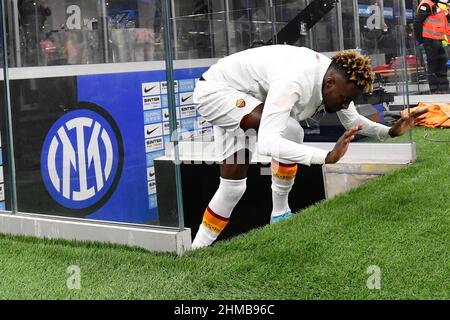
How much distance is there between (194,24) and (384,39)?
1.77 m

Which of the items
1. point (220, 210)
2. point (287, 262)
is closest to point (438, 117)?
point (220, 210)

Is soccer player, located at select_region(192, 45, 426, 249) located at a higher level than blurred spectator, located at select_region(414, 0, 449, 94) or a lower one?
lower

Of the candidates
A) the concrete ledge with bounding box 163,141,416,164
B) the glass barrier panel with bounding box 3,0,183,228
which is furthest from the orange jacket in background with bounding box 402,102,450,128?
the glass barrier panel with bounding box 3,0,183,228

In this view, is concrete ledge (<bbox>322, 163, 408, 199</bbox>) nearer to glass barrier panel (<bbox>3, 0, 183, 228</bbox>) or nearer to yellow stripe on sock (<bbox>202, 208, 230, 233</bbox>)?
yellow stripe on sock (<bbox>202, 208, 230, 233</bbox>)

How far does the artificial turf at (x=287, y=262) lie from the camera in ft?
10.3

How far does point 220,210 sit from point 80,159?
965 millimetres

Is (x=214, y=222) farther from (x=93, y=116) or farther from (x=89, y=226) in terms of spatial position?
(x=93, y=116)

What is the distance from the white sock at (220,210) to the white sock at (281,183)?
43cm

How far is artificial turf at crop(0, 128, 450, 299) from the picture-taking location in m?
3.14

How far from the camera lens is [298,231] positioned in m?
3.99

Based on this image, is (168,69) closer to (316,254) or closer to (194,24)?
(316,254)

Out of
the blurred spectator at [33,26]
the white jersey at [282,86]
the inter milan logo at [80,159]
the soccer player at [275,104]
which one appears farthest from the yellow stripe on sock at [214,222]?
the blurred spectator at [33,26]

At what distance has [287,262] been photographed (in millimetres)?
3436

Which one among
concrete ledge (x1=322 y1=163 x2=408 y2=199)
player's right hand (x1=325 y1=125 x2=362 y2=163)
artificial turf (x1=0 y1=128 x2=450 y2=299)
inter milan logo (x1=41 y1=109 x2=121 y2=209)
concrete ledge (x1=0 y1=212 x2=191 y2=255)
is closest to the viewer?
artificial turf (x1=0 y1=128 x2=450 y2=299)
